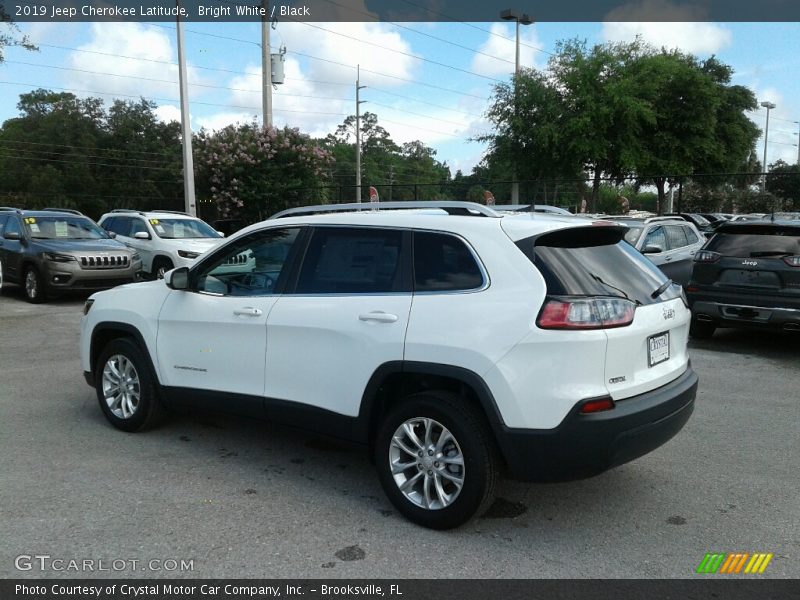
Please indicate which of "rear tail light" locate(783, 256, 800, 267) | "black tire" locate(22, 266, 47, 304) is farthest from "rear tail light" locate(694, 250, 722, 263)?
"black tire" locate(22, 266, 47, 304)

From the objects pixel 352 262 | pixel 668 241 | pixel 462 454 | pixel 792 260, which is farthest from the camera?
pixel 668 241

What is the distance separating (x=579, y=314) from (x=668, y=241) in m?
9.68

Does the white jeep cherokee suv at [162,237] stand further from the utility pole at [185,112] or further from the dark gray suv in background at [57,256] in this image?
the utility pole at [185,112]

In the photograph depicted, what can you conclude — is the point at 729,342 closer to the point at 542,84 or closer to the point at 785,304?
the point at 785,304

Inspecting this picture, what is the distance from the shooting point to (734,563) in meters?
3.47

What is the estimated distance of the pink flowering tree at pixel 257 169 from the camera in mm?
25359

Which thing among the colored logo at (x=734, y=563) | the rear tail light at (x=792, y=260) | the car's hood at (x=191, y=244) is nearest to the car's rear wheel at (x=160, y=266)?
the car's hood at (x=191, y=244)

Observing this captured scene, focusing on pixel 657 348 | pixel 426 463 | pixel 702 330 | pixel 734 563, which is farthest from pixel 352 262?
pixel 702 330

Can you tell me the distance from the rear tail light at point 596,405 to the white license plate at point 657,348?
460mm

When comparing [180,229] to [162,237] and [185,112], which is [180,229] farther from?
[185,112]

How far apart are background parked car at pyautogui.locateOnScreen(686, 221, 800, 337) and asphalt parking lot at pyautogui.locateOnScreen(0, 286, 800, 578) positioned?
8.07ft

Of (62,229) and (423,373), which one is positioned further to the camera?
(62,229)

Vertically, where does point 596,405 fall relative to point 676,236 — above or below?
below

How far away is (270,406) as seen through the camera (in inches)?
176
